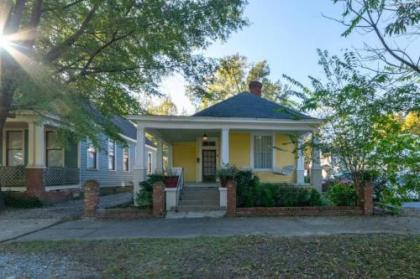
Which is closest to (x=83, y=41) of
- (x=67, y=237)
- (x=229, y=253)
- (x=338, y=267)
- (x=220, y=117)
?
(x=220, y=117)

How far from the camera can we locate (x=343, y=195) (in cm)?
1186

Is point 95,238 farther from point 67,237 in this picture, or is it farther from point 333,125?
point 333,125

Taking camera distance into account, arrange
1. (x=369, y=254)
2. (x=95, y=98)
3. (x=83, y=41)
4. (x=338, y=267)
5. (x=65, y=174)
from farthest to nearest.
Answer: (x=65, y=174), (x=95, y=98), (x=83, y=41), (x=369, y=254), (x=338, y=267)

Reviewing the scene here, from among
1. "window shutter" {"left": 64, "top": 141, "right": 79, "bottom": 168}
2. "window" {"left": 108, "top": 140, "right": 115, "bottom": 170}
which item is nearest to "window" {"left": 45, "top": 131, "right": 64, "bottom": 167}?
"window shutter" {"left": 64, "top": 141, "right": 79, "bottom": 168}

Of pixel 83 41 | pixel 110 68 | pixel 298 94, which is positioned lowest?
pixel 298 94

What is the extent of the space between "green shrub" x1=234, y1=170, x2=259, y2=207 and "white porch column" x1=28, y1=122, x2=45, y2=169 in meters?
8.19

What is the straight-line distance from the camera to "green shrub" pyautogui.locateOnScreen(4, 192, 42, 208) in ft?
45.6

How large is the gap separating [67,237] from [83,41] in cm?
720

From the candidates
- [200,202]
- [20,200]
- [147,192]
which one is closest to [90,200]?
[147,192]

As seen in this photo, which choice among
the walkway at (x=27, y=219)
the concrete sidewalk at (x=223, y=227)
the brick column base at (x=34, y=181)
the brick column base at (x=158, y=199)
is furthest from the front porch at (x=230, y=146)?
the brick column base at (x=34, y=181)

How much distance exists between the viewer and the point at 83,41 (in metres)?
12.5

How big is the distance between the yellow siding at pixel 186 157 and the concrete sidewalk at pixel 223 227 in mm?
7276

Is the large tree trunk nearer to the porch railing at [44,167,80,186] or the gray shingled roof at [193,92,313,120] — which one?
the porch railing at [44,167,80,186]

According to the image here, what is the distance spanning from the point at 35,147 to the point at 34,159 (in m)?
0.50
